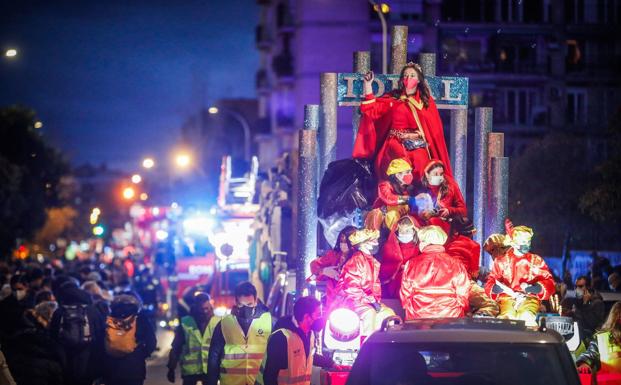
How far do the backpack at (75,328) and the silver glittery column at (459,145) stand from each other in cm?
513

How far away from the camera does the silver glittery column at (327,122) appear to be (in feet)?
47.4

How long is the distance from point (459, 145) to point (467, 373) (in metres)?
7.99

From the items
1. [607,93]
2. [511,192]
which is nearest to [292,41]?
[607,93]

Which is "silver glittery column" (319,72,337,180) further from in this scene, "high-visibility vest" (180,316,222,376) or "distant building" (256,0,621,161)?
"distant building" (256,0,621,161)

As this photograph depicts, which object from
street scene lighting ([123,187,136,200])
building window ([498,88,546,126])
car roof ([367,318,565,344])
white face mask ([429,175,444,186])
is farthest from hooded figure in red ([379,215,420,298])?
building window ([498,88,546,126])

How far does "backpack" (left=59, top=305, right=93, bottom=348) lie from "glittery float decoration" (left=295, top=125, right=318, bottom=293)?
252cm

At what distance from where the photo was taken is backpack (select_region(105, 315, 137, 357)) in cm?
1227

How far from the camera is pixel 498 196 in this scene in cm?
1457

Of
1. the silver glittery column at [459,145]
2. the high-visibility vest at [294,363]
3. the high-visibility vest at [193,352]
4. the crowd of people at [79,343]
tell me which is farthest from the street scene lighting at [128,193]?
the high-visibility vest at [294,363]

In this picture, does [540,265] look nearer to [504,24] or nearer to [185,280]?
[185,280]

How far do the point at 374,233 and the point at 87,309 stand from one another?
3.60 metres

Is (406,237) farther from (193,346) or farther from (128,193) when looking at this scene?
(128,193)

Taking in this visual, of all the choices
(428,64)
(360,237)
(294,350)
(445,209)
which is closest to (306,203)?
(445,209)

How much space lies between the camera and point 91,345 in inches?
508
